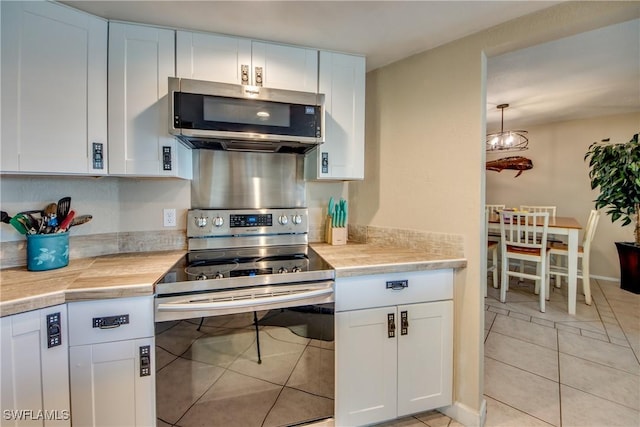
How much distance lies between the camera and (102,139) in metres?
1.42

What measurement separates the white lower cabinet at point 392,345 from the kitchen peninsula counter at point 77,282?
0.89 meters

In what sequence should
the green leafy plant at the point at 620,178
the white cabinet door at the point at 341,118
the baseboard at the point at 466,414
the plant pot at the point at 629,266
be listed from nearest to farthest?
1. the baseboard at the point at 466,414
2. the white cabinet door at the point at 341,118
3. the green leafy plant at the point at 620,178
4. the plant pot at the point at 629,266

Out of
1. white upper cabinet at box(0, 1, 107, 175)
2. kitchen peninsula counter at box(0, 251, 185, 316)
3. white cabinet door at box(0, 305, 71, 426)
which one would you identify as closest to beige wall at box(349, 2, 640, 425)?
kitchen peninsula counter at box(0, 251, 185, 316)

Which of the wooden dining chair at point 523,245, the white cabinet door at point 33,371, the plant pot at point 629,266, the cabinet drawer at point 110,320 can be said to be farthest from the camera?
the plant pot at point 629,266

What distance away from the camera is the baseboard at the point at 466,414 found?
1.55m

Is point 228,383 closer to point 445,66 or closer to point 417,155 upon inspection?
point 417,155

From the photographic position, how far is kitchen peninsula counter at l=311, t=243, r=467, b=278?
1424 mm

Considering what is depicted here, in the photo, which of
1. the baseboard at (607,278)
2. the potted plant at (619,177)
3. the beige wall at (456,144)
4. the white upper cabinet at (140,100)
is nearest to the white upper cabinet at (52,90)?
the white upper cabinet at (140,100)

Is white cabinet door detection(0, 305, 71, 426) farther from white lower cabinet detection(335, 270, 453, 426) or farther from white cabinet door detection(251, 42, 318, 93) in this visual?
white cabinet door detection(251, 42, 318, 93)

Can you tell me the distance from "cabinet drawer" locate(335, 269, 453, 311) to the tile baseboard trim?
3.61ft

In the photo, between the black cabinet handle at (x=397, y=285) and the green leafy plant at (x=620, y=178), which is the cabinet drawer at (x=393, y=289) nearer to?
the black cabinet handle at (x=397, y=285)

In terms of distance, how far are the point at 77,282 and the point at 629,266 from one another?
5.49 metres

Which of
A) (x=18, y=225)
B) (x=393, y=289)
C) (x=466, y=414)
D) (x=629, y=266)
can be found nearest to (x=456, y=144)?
(x=393, y=289)

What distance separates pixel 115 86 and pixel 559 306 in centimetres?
445
